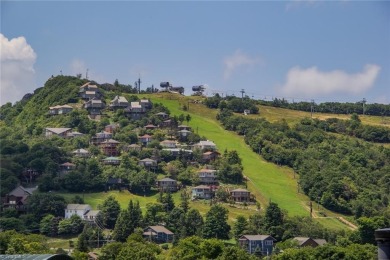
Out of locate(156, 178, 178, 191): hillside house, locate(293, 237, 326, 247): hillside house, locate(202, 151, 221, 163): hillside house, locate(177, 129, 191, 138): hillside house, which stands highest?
locate(177, 129, 191, 138): hillside house

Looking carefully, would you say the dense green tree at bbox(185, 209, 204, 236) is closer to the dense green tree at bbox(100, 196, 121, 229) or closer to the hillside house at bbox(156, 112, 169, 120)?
the dense green tree at bbox(100, 196, 121, 229)

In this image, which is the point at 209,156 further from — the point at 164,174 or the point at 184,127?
the point at 184,127

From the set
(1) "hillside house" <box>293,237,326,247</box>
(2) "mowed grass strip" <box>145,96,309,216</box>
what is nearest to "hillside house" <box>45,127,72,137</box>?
(2) "mowed grass strip" <box>145,96,309,216</box>

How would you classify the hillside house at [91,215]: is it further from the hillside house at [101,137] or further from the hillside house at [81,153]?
the hillside house at [101,137]

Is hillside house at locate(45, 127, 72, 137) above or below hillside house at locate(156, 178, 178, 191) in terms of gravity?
above

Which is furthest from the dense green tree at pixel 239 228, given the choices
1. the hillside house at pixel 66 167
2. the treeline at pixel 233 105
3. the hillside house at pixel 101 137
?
the treeline at pixel 233 105

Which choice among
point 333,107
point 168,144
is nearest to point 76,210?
point 168,144
